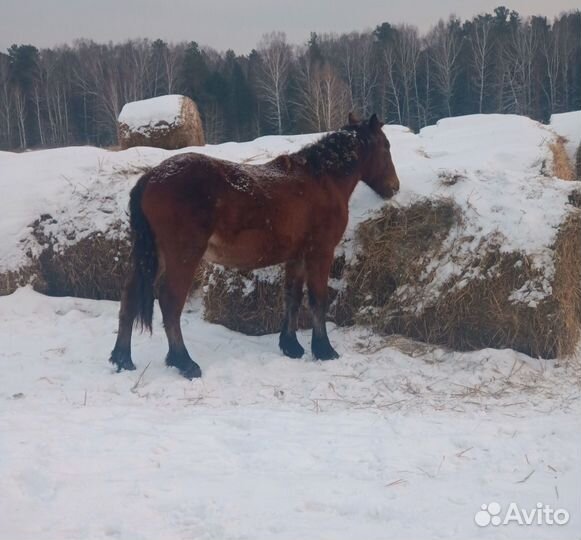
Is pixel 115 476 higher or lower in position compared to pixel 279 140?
lower

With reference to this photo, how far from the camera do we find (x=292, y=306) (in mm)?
5727

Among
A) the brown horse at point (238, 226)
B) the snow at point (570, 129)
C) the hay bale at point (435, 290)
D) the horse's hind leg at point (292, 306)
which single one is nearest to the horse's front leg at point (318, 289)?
the brown horse at point (238, 226)

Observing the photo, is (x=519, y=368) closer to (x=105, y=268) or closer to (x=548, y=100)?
(x=105, y=268)

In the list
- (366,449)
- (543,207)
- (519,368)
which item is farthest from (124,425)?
(543,207)

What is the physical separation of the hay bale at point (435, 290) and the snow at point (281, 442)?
0.91 feet

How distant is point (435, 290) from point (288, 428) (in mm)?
Answer: 2423

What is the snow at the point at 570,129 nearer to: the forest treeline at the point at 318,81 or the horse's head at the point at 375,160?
the horse's head at the point at 375,160

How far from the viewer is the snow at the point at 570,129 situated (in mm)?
12078

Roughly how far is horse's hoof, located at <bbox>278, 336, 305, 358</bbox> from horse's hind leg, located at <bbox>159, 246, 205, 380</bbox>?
0.95 meters

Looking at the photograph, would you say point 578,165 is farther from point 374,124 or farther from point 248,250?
point 248,250

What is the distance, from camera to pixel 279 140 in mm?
12672

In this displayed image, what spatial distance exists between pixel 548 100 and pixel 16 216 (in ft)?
109

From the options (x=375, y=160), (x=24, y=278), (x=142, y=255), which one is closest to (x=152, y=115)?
(x=24, y=278)

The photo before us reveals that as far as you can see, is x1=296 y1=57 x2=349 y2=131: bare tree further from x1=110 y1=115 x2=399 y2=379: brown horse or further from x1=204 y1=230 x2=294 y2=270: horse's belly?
x1=204 y1=230 x2=294 y2=270: horse's belly
